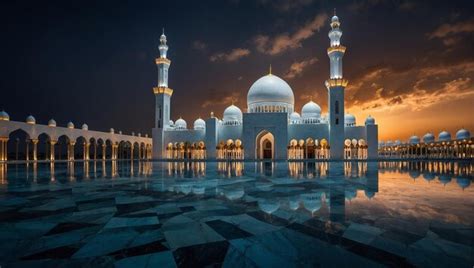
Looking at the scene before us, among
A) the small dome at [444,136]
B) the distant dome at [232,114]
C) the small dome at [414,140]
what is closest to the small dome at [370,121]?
the distant dome at [232,114]

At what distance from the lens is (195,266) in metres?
1.87

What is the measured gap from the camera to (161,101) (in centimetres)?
2806

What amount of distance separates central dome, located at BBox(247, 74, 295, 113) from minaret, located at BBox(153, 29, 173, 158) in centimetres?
932

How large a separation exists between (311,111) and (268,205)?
25.8m

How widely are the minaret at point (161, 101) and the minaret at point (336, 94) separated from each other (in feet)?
55.7

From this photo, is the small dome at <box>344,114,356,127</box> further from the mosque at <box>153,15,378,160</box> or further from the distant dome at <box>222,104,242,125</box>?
the distant dome at <box>222,104,242,125</box>

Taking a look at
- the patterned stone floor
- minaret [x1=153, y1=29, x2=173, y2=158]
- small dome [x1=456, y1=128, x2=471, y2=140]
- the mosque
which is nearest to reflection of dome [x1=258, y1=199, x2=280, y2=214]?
the patterned stone floor

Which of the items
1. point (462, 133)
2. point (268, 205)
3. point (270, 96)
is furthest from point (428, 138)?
point (268, 205)

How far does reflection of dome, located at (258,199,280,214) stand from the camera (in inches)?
141

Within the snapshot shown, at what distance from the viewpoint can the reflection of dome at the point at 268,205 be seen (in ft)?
11.8

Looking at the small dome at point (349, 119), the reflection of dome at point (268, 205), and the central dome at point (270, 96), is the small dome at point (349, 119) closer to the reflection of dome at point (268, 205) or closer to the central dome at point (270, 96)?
the central dome at point (270, 96)

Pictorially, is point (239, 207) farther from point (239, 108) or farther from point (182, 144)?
Answer: point (239, 108)

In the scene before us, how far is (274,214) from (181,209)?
132 centimetres

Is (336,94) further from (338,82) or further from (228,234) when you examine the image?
(228,234)
